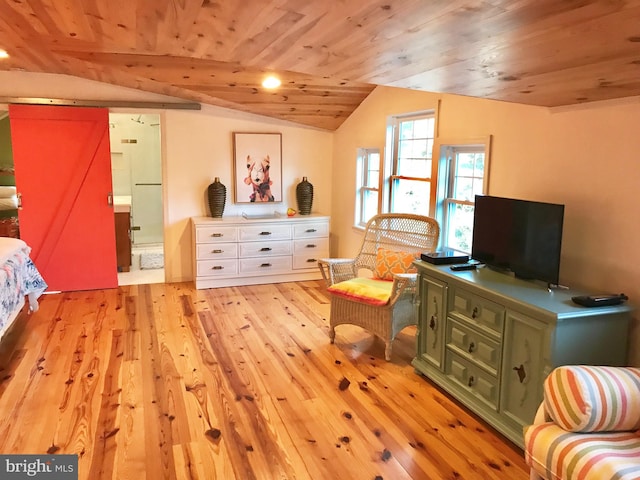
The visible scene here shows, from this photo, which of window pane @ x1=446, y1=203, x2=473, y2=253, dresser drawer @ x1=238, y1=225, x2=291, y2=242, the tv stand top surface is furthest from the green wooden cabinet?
dresser drawer @ x1=238, y1=225, x2=291, y2=242

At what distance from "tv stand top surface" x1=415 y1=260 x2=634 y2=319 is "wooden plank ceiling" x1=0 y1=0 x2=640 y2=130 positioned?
3.29ft

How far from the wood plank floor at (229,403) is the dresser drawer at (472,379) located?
0.15 meters

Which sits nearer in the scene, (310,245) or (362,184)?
(362,184)

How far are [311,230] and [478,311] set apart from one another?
10.5ft

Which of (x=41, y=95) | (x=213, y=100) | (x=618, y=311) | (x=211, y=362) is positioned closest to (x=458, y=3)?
(x=618, y=311)

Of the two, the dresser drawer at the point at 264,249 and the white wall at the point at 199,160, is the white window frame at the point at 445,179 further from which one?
the white wall at the point at 199,160

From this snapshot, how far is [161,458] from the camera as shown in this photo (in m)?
2.41

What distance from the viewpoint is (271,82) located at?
4578mm

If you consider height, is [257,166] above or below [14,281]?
above

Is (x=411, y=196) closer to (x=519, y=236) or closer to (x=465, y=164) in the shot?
(x=465, y=164)

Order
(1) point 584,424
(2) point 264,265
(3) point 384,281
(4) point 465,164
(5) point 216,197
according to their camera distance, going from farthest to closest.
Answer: (2) point 264,265 < (5) point 216,197 < (3) point 384,281 < (4) point 465,164 < (1) point 584,424

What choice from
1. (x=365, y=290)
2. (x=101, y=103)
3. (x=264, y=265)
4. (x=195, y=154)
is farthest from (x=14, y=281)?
(x=365, y=290)

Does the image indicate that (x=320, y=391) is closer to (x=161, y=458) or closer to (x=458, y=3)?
(x=161, y=458)

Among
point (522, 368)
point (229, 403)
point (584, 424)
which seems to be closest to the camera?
point (584, 424)
